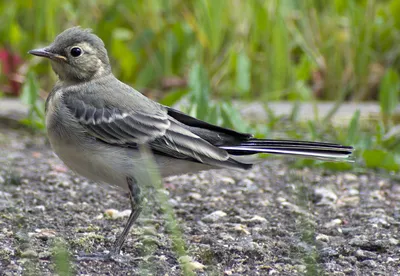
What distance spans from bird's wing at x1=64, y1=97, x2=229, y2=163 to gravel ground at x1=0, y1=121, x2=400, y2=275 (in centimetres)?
50

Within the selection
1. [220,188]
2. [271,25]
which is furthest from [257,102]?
[220,188]

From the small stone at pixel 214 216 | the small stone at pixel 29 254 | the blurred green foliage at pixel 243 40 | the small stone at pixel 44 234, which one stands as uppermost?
the blurred green foliage at pixel 243 40

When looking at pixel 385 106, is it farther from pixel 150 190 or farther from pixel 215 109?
pixel 150 190

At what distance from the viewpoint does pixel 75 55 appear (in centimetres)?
432

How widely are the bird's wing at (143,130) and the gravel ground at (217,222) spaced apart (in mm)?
Answer: 504

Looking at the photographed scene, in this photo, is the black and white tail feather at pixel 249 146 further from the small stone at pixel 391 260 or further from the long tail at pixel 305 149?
the small stone at pixel 391 260

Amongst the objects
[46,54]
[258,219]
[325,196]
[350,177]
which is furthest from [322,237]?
[46,54]

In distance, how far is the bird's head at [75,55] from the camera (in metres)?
4.30

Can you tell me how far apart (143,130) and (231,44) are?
3.46m

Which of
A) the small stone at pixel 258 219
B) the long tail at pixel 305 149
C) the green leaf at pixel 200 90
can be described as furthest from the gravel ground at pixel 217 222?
the green leaf at pixel 200 90

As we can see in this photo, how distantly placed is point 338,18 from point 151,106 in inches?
154

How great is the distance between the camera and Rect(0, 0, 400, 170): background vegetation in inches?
277

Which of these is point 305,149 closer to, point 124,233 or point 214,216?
point 214,216

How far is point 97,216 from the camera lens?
455cm
